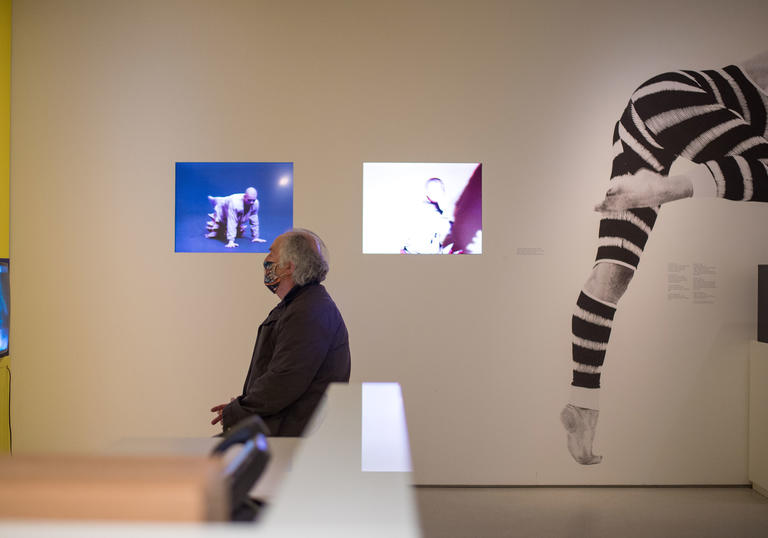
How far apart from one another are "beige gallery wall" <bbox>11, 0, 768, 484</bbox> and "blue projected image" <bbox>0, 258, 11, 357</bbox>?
203 millimetres

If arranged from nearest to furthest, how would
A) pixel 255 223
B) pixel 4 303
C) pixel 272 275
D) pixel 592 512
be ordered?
pixel 272 275, pixel 592 512, pixel 4 303, pixel 255 223

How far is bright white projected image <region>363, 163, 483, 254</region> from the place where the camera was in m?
4.14

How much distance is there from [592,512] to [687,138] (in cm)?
256

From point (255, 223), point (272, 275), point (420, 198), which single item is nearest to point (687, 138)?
point (420, 198)

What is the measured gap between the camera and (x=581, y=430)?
4.14 meters

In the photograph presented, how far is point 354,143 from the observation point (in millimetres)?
4133

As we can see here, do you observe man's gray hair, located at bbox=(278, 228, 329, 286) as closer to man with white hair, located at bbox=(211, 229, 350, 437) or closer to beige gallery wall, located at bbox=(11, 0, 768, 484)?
man with white hair, located at bbox=(211, 229, 350, 437)

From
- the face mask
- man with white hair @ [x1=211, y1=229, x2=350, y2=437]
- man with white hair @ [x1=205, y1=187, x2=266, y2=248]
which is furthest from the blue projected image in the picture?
man with white hair @ [x1=211, y1=229, x2=350, y2=437]

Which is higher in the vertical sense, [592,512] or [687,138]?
[687,138]

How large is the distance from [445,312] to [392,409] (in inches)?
108

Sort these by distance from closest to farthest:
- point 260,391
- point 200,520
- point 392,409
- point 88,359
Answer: point 200,520
point 392,409
point 260,391
point 88,359

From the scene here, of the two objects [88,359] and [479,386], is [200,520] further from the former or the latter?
[88,359]

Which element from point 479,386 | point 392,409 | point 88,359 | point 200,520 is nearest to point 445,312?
point 479,386

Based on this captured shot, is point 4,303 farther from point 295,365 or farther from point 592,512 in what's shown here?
point 592,512
